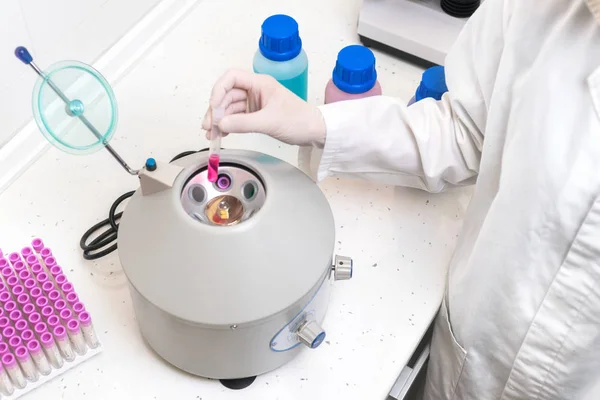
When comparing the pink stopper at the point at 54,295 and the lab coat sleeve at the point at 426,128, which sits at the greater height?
the lab coat sleeve at the point at 426,128

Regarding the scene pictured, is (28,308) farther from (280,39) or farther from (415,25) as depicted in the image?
(415,25)

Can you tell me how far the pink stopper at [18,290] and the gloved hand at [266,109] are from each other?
28 centimetres

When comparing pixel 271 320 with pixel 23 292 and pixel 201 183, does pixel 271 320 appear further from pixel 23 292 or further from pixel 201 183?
pixel 23 292

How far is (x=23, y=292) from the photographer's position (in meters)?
0.78

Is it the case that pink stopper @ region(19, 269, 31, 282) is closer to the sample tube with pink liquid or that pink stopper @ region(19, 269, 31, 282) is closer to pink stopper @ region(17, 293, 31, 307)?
pink stopper @ region(17, 293, 31, 307)

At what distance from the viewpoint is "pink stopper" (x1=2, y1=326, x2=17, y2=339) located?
756 mm

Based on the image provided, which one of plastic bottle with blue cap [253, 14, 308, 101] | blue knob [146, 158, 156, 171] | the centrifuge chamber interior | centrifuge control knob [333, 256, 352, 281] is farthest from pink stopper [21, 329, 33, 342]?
plastic bottle with blue cap [253, 14, 308, 101]

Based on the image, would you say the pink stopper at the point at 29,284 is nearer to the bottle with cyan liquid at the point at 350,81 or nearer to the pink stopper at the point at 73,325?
the pink stopper at the point at 73,325

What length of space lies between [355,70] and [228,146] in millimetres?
222

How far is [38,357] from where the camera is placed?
2.52ft

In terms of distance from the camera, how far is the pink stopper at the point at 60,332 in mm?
765

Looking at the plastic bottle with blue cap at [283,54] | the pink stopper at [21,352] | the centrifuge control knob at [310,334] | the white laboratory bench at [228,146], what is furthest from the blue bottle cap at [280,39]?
the pink stopper at [21,352]

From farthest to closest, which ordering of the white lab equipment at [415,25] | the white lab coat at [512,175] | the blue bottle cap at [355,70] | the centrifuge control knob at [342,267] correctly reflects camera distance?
1. the white lab equipment at [415,25]
2. the blue bottle cap at [355,70]
3. the centrifuge control knob at [342,267]
4. the white lab coat at [512,175]

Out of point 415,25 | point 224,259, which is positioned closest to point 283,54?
point 415,25
